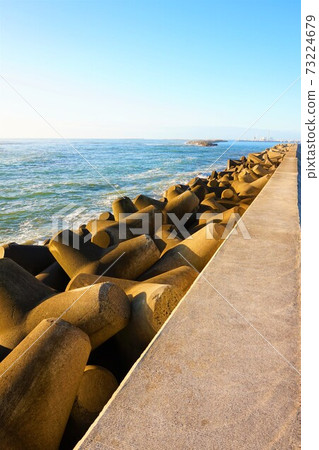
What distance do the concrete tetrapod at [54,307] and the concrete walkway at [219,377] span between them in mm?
385

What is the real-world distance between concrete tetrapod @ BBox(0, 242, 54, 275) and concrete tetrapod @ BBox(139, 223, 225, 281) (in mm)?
1417

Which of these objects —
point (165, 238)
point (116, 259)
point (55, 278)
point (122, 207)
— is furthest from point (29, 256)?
point (122, 207)

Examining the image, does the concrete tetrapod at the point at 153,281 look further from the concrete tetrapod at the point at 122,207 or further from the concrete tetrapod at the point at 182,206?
the concrete tetrapod at the point at 122,207

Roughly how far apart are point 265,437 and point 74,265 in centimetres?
222

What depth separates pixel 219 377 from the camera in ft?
3.59

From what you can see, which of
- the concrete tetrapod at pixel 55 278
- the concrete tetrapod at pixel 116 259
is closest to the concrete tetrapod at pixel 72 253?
the concrete tetrapod at pixel 116 259

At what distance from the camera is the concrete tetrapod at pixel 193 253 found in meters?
2.69

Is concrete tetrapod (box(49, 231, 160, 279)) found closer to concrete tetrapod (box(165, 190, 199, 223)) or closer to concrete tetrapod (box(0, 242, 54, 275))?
concrete tetrapod (box(0, 242, 54, 275))

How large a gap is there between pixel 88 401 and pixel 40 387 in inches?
10.9

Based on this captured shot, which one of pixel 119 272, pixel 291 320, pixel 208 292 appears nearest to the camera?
pixel 291 320

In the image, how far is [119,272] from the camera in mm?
2600

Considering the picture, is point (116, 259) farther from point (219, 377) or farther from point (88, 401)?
point (219, 377)

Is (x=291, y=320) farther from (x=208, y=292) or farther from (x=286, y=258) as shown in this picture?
(x=286, y=258)
